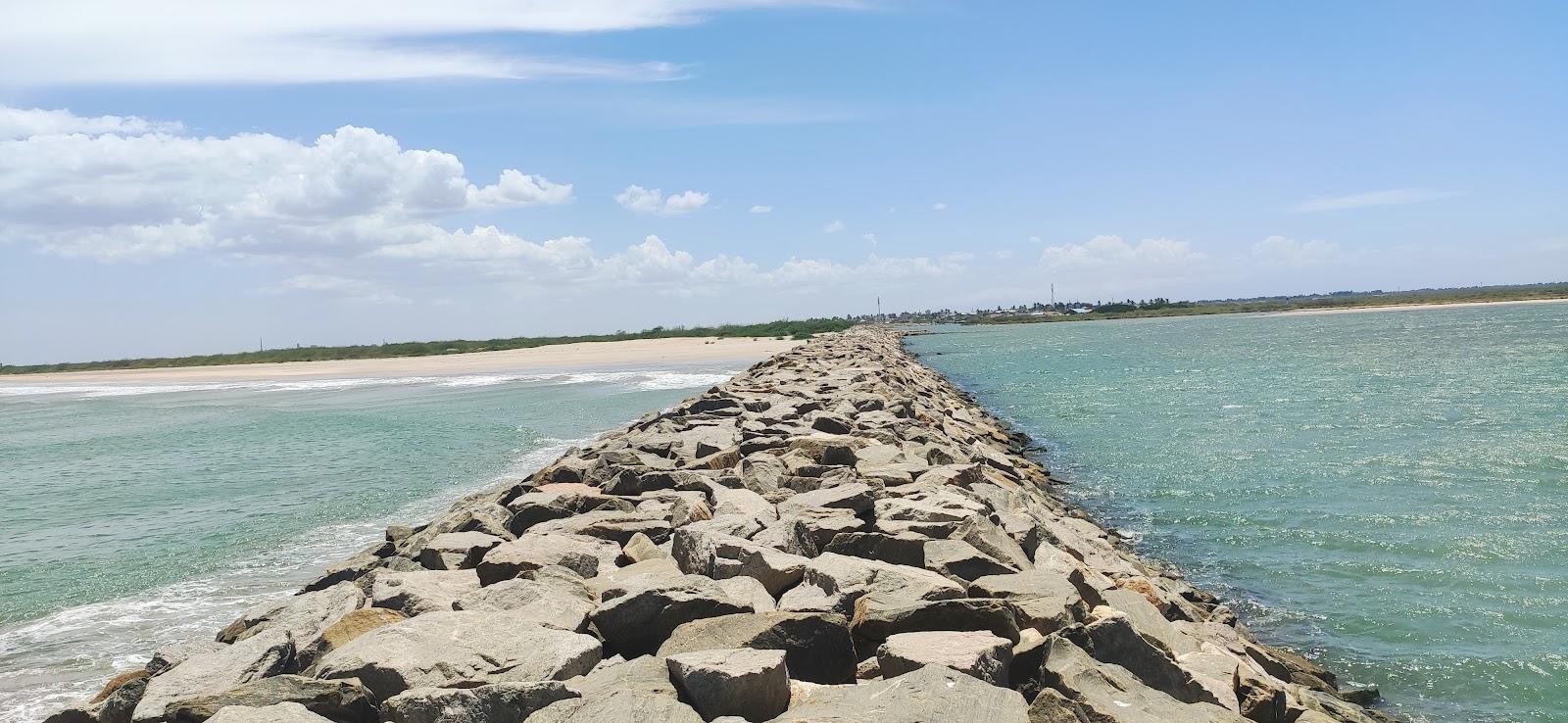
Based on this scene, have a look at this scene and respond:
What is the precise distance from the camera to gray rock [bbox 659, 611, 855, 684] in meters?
3.52

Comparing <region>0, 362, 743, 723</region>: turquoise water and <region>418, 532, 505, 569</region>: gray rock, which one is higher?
<region>418, 532, 505, 569</region>: gray rock

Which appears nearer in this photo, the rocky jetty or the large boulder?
the rocky jetty

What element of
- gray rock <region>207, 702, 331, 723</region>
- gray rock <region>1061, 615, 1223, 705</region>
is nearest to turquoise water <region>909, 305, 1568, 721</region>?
gray rock <region>1061, 615, 1223, 705</region>

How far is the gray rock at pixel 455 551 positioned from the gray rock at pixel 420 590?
0.96 feet

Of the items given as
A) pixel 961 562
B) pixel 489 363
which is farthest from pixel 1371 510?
pixel 489 363

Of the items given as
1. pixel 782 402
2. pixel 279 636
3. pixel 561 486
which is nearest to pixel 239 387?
pixel 782 402

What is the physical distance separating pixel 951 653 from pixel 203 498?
10432 millimetres

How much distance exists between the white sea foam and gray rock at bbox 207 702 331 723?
1687mm

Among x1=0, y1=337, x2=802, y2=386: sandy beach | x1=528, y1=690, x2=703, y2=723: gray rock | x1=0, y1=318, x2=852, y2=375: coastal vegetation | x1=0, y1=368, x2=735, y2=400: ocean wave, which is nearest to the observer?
x1=528, y1=690, x2=703, y2=723: gray rock

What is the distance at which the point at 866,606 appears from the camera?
155 inches

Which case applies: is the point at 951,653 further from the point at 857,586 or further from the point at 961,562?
the point at 961,562

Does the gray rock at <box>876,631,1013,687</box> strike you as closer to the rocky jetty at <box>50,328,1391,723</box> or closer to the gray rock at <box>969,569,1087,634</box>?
the rocky jetty at <box>50,328,1391,723</box>

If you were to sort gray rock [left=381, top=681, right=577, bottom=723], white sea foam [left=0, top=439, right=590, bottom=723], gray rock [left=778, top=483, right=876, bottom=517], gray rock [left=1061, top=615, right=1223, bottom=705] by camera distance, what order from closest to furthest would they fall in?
gray rock [left=381, top=681, right=577, bottom=723] < gray rock [left=1061, top=615, right=1223, bottom=705] < white sea foam [left=0, top=439, right=590, bottom=723] < gray rock [left=778, top=483, right=876, bottom=517]

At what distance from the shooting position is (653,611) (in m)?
3.83
